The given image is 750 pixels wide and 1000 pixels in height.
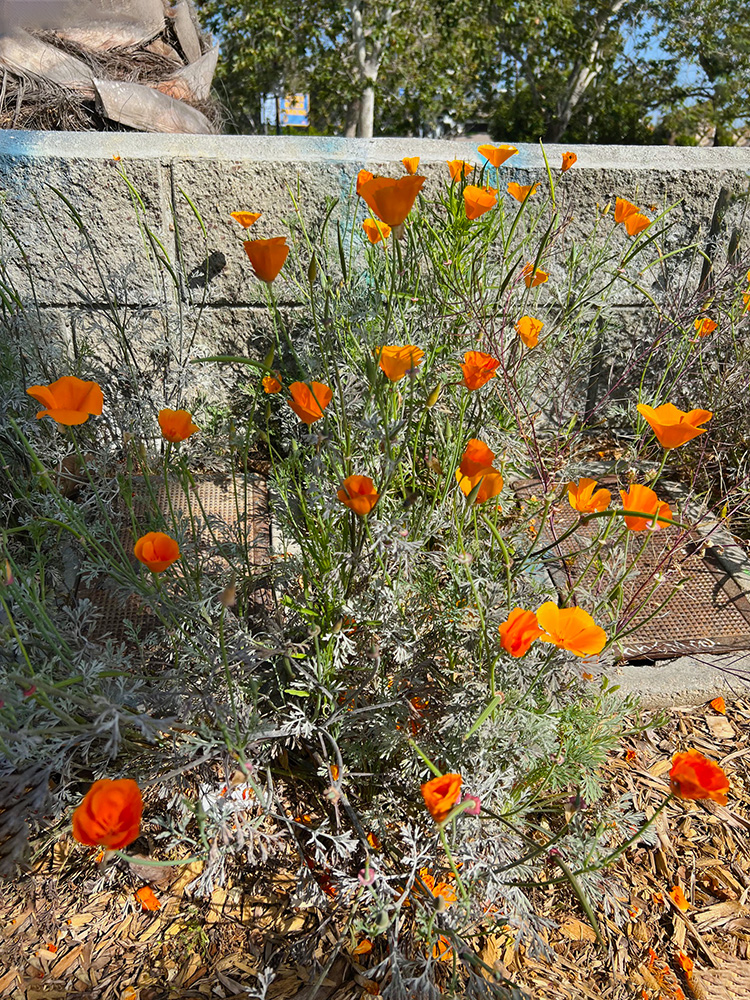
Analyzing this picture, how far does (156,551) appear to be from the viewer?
1.11m

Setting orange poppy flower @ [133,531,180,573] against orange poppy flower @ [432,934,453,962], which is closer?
orange poppy flower @ [133,531,180,573]

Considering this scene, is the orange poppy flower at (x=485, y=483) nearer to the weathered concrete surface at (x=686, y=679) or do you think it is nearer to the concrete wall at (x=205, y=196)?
the weathered concrete surface at (x=686, y=679)

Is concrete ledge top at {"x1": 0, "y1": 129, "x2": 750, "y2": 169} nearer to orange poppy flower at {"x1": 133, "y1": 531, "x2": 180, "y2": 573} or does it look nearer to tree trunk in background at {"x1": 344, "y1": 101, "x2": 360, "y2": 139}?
orange poppy flower at {"x1": 133, "y1": 531, "x2": 180, "y2": 573}

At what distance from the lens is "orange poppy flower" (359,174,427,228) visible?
3.77ft

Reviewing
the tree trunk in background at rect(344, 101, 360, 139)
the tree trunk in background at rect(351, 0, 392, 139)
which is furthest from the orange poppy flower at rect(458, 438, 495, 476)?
the tree trunk in background at rect(344, 101, 360, 139)

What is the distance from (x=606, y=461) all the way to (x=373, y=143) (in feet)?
4.87

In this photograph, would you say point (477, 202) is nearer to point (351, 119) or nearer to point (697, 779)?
point (697, 779)

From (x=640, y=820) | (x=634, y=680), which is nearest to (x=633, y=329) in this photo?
(x=634, y=680)

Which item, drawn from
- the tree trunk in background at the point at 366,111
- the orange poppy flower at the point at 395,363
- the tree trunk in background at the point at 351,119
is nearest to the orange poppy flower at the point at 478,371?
the orange poppy flower at the point at 395,363

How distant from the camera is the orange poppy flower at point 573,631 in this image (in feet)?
3.62

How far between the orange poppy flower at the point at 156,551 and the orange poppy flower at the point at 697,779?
83 cm

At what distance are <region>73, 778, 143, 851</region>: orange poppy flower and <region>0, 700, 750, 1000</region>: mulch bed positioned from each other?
0.70 meters

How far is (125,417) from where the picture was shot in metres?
2.33

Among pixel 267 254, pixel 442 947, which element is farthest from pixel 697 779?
pixel 267 254
